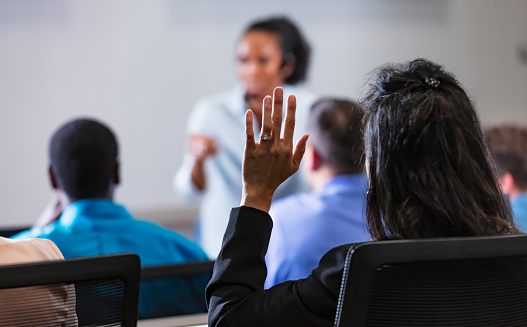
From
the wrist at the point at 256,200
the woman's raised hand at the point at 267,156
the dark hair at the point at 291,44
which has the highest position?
the dark hair at the point at 291,44

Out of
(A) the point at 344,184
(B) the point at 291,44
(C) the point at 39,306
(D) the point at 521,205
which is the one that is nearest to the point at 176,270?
(C) the point at 39,306

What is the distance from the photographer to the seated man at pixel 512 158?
237 centimetres

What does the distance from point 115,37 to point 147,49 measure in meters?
0.20

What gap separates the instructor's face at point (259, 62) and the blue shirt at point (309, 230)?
1.22 m

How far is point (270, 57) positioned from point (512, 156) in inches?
49.2

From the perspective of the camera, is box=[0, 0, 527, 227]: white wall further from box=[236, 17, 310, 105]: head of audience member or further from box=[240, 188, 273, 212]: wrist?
box=[240, 188, 273, 212]: wrist

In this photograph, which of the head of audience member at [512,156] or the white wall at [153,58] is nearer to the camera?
the head of audience member at [512,156]

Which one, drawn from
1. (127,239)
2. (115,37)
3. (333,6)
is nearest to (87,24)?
(115,37)

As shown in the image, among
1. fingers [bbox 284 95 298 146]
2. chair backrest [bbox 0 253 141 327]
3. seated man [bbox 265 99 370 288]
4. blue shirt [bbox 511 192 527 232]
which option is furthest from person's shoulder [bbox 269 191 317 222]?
chair backrest [bbox 0 253 141 327]

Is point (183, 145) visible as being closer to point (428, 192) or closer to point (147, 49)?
point (147, 49)

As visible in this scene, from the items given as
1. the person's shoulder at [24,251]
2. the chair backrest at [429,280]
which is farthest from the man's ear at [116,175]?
the chair backrest at [429,280]

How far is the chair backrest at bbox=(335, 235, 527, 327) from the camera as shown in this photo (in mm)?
812

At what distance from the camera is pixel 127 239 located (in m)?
1.67

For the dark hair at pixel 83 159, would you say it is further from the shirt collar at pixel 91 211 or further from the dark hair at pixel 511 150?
the dark hair at pixel 511 150
